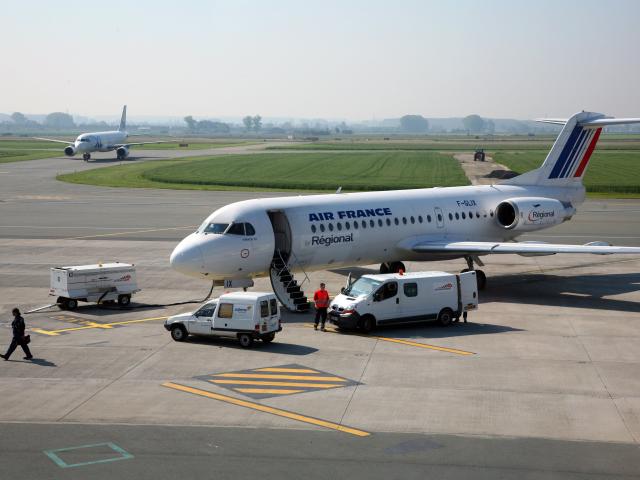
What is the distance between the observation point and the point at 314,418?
2038 cm

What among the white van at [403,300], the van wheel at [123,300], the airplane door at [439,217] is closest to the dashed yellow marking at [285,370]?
the white van at [403,300]

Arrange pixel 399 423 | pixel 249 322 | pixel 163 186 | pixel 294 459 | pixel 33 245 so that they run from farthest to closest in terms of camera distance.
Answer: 1. pixel 163 186
2. pixel 33 245
3. pixel 249 322
4. pixel 399 423
5. pixel 294 459

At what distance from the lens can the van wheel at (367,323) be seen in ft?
97.2

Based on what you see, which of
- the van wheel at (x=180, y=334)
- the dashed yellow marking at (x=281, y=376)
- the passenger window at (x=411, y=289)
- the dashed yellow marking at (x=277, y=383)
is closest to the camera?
the dashed yellow marking at (x=277, y=383)

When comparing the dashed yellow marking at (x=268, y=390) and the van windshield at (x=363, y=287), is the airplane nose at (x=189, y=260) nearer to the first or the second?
the van windshield at (x=363, y=287)

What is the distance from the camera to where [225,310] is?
2784cm

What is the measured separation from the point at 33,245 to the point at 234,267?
2229 cm

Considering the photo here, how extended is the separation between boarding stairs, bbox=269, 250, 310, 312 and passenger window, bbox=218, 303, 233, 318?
19.3 ft

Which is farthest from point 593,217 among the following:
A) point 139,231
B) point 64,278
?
point 64,278

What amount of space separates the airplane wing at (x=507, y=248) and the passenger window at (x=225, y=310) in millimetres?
12770

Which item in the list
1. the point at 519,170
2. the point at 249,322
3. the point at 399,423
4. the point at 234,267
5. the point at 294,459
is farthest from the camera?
the point at 519,170

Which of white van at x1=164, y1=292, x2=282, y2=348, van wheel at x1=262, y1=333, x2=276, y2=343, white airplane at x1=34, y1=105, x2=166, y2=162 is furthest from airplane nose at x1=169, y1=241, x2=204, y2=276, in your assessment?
white airplane at x1=34, y1=105, x2=166, y2=162

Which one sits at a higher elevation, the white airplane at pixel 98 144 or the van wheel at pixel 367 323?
the white airplane at pixel 98 144

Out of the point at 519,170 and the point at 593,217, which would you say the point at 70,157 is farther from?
the point at 593,217
